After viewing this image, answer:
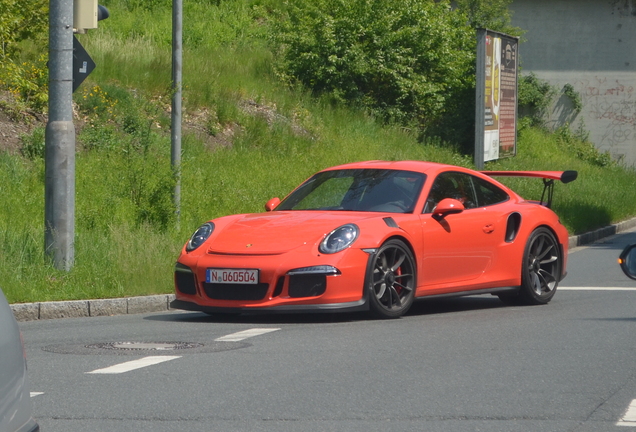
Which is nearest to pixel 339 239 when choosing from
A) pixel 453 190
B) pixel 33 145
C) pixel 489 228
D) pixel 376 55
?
pixel 453 190

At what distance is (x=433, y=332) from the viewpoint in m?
8.67

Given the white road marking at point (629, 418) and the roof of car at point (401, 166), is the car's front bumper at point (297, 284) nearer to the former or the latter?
the roof of car at point (401, 166)

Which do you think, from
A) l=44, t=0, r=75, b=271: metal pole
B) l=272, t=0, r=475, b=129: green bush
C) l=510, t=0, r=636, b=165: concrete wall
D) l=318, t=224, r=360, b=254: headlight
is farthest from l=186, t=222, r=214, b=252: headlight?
l=510, t=0, r=636, b=165: concrete wall

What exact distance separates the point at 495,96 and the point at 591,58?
1133cm

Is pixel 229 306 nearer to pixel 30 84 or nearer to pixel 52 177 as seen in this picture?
pixel 52 177

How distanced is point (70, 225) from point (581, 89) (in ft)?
92.1

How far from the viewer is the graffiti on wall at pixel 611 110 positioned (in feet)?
118

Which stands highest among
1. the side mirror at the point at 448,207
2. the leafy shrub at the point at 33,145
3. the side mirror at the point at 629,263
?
the leafy shrub at the point at 33,145

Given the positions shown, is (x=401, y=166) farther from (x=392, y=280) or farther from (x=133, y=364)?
(x=133, y=364)

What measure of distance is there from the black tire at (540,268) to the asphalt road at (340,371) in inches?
13.8

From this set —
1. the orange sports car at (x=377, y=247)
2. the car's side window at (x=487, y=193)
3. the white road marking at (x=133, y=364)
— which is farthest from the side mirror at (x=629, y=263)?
the car's side window at (x=487, y=193)

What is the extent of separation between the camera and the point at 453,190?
34.0 ft

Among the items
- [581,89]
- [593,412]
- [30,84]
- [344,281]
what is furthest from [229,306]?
[581,89]

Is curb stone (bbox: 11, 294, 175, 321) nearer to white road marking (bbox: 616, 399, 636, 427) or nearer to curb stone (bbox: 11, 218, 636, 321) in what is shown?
curb stone (bbox: 11, 218, 636, 321)
